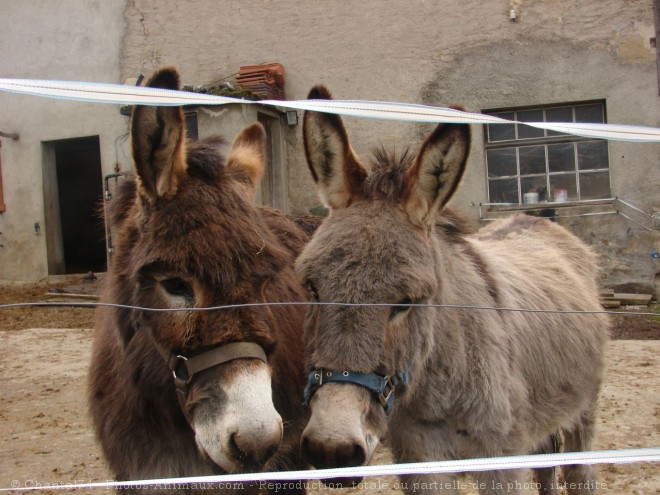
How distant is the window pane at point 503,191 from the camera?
10.7 meters

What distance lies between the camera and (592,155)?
10.4m

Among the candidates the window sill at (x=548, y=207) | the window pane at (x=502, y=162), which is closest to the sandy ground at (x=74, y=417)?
the window sill at (x=548, y=207)

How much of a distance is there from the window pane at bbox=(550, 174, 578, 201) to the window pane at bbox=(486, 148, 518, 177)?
655mm

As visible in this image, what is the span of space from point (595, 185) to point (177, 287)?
9.72 m

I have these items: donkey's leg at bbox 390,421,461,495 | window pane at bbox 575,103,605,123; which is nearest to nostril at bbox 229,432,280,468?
donkey's leg at bbox 390,421,461,495

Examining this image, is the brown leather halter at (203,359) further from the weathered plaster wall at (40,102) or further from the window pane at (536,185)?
the weathered plaster wall at (40,102)

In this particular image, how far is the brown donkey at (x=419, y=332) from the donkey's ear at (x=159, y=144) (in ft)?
1.80

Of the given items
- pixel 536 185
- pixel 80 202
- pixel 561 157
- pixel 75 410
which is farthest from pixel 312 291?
pixel 80 202

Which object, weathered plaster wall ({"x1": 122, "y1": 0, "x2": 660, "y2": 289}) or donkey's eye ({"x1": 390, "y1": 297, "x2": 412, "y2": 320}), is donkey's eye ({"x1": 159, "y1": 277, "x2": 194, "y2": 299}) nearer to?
donkey's eye ({"x1": 390, "y1": 297, "x2": 412, "y2": 320})

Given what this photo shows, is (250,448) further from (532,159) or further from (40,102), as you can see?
(40,102)

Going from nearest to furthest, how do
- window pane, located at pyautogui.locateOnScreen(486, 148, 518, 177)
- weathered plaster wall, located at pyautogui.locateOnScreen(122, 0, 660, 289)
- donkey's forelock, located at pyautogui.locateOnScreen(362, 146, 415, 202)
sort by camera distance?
donkey's forelock, located at pyautogui.locateOnScreen(362, 146, 415, 202)
weathered plaster wall, located at pyautogui.locateOnScreen(122, 0, 660, 289)
window pane, located at pyautogui.locateOnScreen(486, 148, 518, 177)

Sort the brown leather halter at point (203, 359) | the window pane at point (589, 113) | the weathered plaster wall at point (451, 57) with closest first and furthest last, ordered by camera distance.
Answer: the brown leather halter at point (203, 359) < the weathered plaster wall at point (451, 57) < the window pane at point (589, 113)

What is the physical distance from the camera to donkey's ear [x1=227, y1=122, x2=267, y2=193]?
2.74m

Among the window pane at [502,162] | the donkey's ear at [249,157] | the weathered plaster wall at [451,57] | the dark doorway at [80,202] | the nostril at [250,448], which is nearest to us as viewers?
the nostril at [250,448]
